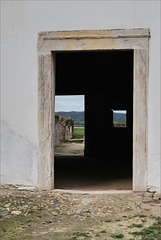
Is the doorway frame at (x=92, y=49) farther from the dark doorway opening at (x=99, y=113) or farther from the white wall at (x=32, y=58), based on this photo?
the dark doorway opening at (x=99, y=113)

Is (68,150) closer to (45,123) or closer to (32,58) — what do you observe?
(45,123)

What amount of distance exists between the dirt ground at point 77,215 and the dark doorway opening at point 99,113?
0.87 metres

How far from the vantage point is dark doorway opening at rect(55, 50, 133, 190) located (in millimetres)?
7715

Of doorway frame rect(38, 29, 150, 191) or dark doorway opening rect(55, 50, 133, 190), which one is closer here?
doorway frame rect(38, 29, 150, 191)

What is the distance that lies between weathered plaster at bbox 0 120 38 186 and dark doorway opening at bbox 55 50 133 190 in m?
0.81

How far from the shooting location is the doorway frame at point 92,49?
5762 millimetres

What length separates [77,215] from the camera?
4891 mm

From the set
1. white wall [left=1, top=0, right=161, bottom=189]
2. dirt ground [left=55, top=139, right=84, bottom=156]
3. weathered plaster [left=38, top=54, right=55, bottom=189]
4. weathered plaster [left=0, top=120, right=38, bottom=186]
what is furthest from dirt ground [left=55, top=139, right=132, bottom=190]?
dirt ground [left=55, top=139, right=84, bottom=156]

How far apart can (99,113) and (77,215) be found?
8.88 m

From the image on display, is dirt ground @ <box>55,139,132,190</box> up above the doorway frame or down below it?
below

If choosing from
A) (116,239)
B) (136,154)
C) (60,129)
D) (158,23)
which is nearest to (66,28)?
(158,23)

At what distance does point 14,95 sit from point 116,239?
3250 mm

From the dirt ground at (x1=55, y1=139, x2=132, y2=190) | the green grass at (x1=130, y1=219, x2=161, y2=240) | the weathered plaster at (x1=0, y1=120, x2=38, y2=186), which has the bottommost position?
the green grass at (x1=130, y1=219, x2=161, y2=240)

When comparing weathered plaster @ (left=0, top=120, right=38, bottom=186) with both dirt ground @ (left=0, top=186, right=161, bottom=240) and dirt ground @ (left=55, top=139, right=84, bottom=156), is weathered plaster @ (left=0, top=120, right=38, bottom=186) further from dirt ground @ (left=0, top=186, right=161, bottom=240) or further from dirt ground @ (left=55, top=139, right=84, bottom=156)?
dirt ground @ (left=55, top=139, right=84, bottom=156)
